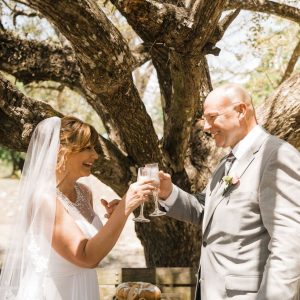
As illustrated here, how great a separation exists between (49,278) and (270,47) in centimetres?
935

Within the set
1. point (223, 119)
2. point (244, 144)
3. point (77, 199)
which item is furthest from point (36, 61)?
point (244, 144)

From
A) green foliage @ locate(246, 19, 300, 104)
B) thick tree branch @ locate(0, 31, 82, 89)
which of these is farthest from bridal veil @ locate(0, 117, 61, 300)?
green foliage @ locate(246, 19, 300, 104)

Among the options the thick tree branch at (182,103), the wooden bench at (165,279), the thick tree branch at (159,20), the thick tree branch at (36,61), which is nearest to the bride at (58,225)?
the wooden bench at (165,279)

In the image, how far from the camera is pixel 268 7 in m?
6.13

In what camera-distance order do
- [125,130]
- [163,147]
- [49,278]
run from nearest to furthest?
[49,278] → [125,130] → [163,147]

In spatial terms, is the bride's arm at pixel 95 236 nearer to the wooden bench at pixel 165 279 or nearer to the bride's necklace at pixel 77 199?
the bride's necklace at pixel 77 199

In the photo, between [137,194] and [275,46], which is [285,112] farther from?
[275,46]

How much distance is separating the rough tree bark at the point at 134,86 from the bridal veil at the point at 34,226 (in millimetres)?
861

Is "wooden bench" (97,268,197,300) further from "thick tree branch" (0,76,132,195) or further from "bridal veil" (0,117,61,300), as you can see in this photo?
"thick tree branch" (0,76,132,195)

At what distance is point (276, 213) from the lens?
8.95 ft

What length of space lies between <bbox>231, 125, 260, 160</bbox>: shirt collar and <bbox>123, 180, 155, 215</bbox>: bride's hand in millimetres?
545

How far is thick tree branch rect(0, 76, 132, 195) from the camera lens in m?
5.12

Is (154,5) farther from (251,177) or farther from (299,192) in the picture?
(299,192)

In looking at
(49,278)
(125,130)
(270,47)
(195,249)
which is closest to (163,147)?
(125,130)
